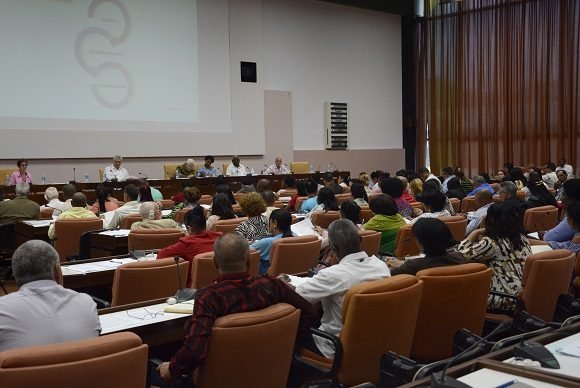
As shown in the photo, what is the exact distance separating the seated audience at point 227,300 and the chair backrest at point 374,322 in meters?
0.23

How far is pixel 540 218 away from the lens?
6.72m

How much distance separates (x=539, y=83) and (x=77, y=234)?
12974 millimetres

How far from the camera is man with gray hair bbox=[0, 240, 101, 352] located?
8.02 feet

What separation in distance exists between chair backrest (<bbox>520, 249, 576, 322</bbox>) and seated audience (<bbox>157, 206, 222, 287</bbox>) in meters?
2.10

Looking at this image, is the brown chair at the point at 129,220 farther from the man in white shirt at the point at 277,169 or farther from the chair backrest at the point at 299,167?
the chair backrest at the point at 299,167

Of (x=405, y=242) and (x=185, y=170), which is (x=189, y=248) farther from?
(x=185, y=170)

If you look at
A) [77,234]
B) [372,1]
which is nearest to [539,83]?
[372,1]

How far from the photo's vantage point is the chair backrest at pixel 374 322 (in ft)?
9.40

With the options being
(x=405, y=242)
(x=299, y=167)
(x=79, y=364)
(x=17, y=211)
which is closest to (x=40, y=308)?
(x=79, y=364)

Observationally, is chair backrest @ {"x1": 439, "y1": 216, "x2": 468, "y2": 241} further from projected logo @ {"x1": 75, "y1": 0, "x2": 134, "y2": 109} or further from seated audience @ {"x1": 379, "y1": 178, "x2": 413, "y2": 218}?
projected logo @ {"x1": 75, "y1": 0, "x2": 134, "y2": 109}

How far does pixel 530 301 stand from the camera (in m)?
3.75

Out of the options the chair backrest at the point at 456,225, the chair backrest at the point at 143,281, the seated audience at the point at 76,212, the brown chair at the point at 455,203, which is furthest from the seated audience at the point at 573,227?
the seated audience at the point at 76,212

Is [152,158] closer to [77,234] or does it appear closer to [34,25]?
[34,25]

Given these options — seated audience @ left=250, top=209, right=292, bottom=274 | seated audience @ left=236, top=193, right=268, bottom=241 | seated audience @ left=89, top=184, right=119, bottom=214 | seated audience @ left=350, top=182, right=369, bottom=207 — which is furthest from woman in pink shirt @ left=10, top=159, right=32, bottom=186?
seated audience @ left=250, top=209, right=292, bottom=274
